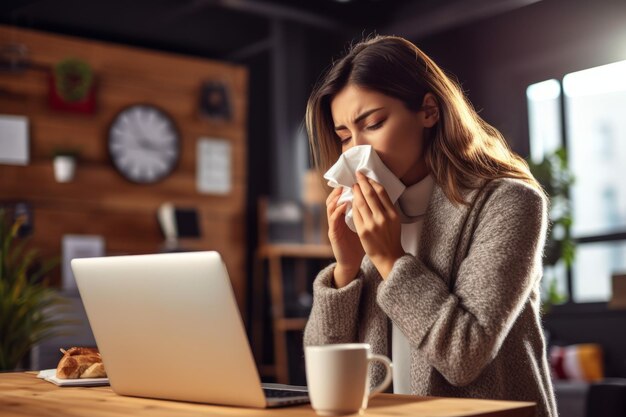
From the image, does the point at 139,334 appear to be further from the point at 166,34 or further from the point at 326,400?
the point at 166,34

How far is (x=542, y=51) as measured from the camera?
648 centimetres

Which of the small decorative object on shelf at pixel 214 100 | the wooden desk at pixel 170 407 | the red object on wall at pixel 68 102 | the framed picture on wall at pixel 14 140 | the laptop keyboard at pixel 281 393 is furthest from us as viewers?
the small decorative object on shelf at pixel 214 100

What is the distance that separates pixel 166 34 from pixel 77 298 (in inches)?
95.1

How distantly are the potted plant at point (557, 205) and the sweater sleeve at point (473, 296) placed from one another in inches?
172

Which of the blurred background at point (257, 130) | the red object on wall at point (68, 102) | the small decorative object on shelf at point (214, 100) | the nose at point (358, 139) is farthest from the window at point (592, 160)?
the nose at point (358, 139)

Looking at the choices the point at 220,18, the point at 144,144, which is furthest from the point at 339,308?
the point at 220,18

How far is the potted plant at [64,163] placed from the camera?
607 centimetres

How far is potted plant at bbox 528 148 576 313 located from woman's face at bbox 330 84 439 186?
4203 millimetres

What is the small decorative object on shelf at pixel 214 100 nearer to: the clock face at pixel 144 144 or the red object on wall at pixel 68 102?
the clock face at pixel 144 144

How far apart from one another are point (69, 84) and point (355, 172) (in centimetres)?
495

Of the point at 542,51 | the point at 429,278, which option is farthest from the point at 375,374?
the point at 542,51

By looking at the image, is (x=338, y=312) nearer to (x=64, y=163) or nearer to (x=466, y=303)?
(x=466, y=303)

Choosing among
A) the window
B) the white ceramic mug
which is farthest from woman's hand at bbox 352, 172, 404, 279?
the window

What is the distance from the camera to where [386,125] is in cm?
166
